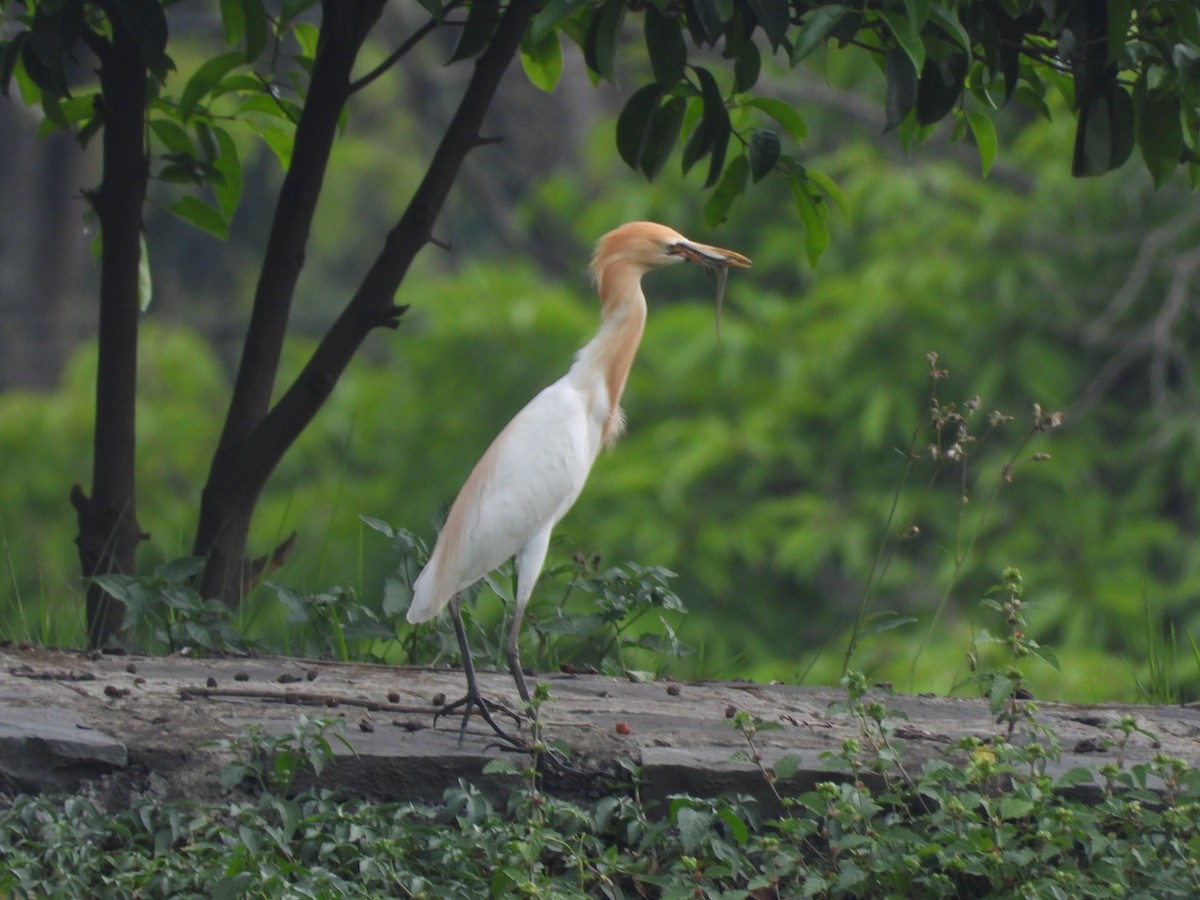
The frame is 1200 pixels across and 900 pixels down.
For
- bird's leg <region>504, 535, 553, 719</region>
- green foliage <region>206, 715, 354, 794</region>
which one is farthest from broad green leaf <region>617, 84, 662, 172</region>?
green foliage <region>206, 715, 354, 794</region>

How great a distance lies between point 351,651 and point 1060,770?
160 cm

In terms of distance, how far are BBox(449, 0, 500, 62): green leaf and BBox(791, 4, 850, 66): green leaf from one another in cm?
116

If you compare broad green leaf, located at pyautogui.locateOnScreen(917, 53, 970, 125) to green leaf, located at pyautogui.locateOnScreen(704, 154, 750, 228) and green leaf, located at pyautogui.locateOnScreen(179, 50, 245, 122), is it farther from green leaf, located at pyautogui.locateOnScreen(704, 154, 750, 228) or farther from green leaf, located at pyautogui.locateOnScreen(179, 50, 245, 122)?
green leaf, located at pyautogui.locateOnScreen(179, 50, 245, 122)

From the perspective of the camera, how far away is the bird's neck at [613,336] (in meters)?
3.01

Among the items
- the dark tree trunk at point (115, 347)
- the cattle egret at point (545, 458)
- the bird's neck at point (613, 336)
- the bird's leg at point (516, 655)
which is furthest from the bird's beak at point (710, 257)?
the dark tree trunk at point (115, 347)

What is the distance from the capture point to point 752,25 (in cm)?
258

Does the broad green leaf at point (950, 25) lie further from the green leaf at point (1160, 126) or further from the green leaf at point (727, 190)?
the green leaf at point (727, 190)

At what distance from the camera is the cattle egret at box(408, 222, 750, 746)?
2.78m

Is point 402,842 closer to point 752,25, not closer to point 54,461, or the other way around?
point 752,25

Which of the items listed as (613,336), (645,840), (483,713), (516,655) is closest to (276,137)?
(613,336)

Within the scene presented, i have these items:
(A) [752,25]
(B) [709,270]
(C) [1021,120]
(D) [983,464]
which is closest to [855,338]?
(D) [983,464]

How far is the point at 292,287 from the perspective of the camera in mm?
3404

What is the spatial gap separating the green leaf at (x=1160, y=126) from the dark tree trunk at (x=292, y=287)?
1210 millimetres

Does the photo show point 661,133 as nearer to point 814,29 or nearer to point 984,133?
point 984,133
